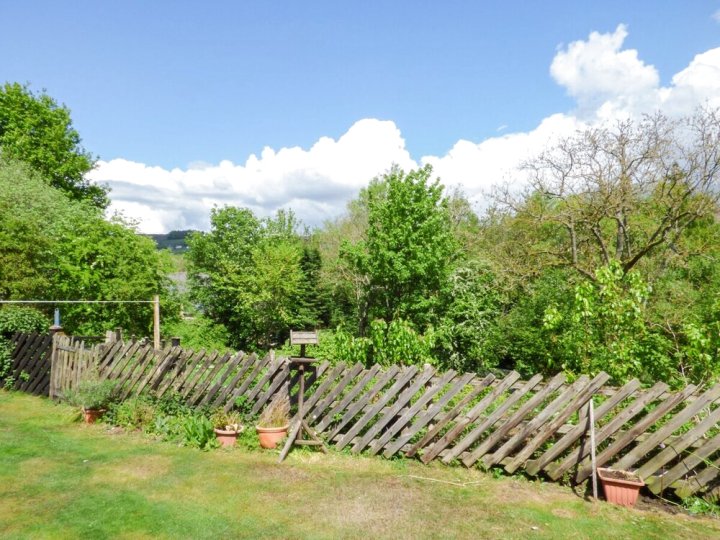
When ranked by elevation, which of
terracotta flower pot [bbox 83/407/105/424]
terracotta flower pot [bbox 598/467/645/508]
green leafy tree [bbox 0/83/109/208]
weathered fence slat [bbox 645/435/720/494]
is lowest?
terracotta flower pot [bbox 83/407/105/424]

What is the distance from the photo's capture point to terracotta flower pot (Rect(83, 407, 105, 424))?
833 centimetres

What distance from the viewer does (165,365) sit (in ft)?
27.9

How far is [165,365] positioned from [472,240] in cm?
2069

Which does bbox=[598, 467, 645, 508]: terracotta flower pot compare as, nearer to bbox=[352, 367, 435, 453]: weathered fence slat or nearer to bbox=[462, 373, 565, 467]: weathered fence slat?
bbox=[462, 373, 565, 467]: weathered fence slat

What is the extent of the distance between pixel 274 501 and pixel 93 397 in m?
4.89

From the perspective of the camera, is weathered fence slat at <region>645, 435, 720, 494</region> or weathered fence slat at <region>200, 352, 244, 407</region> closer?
weathered fence slat at <region>645, 435, 720, 494</region>

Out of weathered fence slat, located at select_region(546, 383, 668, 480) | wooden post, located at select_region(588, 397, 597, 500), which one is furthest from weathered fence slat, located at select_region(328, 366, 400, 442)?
wooden post, located at select_region(588, 397, 597, 500)

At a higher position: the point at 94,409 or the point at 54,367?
the point at 54,367

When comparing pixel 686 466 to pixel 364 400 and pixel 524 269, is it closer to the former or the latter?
pixel 364 400

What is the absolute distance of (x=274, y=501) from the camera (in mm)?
5199

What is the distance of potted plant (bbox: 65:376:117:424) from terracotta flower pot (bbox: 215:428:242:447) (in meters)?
2.71

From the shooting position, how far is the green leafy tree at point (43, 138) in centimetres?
2808

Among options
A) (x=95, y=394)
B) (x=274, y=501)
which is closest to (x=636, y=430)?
(x=274, y=501)

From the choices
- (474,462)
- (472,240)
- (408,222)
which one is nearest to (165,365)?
(474,462)
